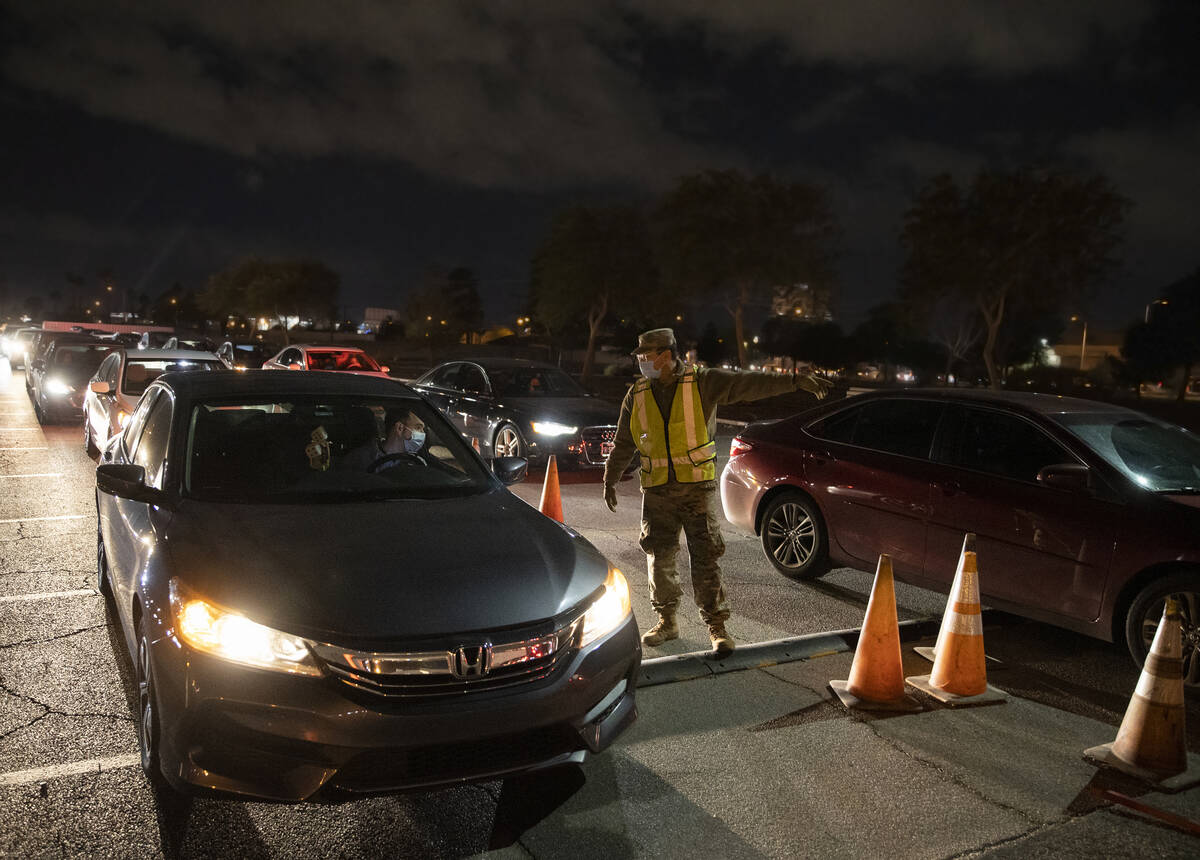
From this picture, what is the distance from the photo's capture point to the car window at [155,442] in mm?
4250

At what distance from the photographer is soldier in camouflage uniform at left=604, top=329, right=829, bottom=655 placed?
505 cm

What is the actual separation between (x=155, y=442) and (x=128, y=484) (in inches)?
28.3

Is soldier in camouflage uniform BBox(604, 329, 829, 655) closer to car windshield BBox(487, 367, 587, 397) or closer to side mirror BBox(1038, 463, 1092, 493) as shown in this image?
side mirror BBox(1038, 463, 1092, 493)

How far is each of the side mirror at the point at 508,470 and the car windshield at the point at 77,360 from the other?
44.2 ft

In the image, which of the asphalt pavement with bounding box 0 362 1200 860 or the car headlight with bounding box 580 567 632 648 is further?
the car headlight with bounding box 580 567 632 648

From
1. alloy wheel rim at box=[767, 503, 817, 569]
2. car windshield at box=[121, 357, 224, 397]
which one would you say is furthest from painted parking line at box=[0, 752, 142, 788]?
car windshield at box=[121, 357, 224, 397]

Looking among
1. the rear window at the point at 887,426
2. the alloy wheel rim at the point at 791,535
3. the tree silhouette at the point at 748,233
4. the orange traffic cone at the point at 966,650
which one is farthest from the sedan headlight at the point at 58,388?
the tree silhouette at the point at 748,233

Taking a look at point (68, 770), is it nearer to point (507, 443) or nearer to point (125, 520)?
point (125, 520)

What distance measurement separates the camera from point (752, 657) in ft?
17.0

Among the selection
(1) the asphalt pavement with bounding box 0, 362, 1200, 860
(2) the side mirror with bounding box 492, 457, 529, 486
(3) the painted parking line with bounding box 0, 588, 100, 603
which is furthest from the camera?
(3) the painted parking line with bounding box 0, 588, 100, 603

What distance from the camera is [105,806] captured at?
334 cm

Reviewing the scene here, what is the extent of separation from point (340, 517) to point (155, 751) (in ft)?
3.45

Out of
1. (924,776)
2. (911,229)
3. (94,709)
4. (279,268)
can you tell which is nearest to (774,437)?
(924,776)

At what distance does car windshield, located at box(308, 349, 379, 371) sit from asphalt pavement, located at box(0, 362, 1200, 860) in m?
14.1
